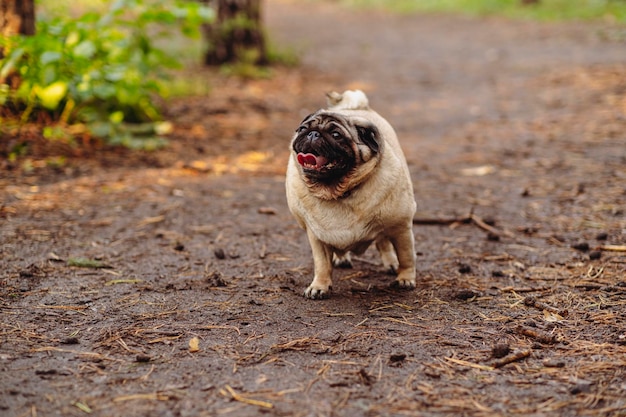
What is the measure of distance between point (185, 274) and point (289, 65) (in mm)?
9632

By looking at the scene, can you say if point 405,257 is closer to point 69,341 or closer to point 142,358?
point 142,358

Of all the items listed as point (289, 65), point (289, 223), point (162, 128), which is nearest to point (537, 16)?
point (289, 65)

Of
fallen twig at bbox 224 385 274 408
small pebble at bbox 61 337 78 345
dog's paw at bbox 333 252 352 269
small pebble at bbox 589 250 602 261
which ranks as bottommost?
dog's paw at bbox 333 252 352 269

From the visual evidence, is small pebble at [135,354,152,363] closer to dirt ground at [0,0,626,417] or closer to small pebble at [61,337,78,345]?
dirt ground at [0,0,626,417]

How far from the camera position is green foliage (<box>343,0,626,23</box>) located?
19.3 m

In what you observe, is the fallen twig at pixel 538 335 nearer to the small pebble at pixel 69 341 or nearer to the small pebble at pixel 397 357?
the small pebble at pixel 397 357

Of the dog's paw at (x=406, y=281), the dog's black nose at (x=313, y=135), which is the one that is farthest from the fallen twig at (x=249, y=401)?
the dog's paw at (x=406, y=281)

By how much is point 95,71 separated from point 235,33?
569 cm

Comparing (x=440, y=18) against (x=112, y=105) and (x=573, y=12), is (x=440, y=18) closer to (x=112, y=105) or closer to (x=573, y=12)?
(x=573, y=12)

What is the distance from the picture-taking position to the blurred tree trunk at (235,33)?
496 inches

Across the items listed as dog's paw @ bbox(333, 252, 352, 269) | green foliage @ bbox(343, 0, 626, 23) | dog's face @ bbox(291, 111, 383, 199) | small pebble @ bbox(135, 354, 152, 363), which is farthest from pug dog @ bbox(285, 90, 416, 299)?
green foliage @ bbox(343, 0, 626, 23)

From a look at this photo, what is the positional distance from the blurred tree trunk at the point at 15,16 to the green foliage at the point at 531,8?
48.7ft

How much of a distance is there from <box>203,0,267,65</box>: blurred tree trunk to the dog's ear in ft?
29.9

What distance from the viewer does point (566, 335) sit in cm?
381
